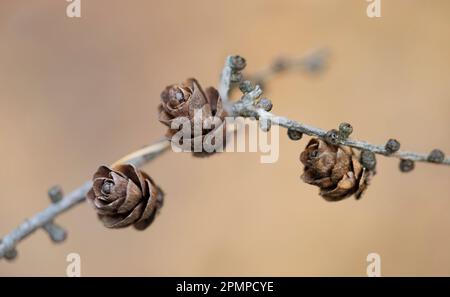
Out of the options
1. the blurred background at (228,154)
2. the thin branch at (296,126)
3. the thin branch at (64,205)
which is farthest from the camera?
the blurred background at (228,154)

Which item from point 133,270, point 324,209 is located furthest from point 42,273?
point 324,209

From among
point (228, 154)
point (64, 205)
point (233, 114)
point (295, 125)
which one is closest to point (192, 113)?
point (233, 114)

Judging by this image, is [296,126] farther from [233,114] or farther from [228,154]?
[228,154]

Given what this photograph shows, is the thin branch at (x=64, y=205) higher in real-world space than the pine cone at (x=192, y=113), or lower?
lower

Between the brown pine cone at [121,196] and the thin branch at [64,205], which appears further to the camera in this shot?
the thin branch at [64,205]

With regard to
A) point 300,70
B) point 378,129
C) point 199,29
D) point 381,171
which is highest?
point 199,29

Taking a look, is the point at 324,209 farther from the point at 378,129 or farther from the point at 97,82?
the point at 97,82

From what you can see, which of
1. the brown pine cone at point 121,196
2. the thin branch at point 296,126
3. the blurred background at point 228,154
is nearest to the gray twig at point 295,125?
Result: the thin branch at point 296,126

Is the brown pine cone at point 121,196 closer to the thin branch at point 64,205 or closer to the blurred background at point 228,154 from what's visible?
the thin branch at point 64,205
